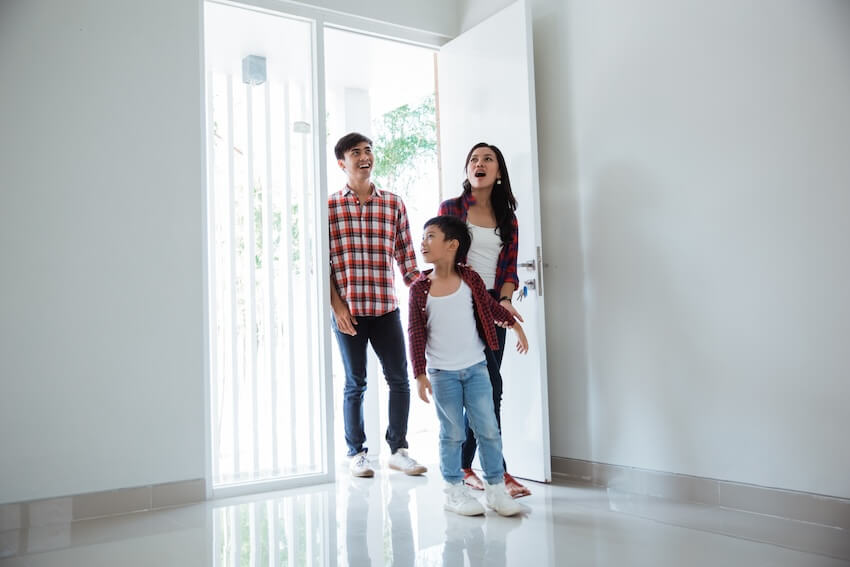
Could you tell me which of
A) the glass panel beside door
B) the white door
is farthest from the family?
the glass panel beside door

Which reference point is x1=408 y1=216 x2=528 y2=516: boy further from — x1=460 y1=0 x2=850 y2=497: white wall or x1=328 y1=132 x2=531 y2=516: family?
x1=460 y1=0 x2=850 y2=497: white wall

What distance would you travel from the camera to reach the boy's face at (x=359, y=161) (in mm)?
3051

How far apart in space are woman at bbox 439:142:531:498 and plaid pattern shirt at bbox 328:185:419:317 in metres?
0.45

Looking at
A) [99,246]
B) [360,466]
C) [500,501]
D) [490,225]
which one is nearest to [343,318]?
[360,466]

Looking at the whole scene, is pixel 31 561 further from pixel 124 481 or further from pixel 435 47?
pixel 435 47

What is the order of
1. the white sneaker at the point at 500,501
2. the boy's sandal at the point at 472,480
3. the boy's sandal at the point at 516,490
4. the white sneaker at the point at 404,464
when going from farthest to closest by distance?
the white sneaker at the point at 404,464 → the boy's sandal at the point at 472,480 → the boy's sandal at the point at 516,490 → the white sneaker at the point at 500,501

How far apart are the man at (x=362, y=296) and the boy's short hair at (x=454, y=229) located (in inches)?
28.9

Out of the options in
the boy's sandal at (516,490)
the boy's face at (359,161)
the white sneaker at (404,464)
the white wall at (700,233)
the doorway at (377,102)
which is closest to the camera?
the white wall at (700,233)

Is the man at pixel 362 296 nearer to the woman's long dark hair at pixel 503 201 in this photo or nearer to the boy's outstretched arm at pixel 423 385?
the woman's long dark hair at pixel 503 201

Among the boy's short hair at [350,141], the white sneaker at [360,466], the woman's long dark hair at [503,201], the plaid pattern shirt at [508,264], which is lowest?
the white sneaker at [360,466]

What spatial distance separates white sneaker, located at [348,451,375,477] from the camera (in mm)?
2961

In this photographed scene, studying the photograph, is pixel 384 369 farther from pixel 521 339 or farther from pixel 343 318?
pixel 521 339

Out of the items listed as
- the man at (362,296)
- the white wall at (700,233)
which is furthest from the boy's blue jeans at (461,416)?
the man at (362,296)

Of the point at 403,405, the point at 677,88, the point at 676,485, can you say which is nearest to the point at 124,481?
the point at 403,405
